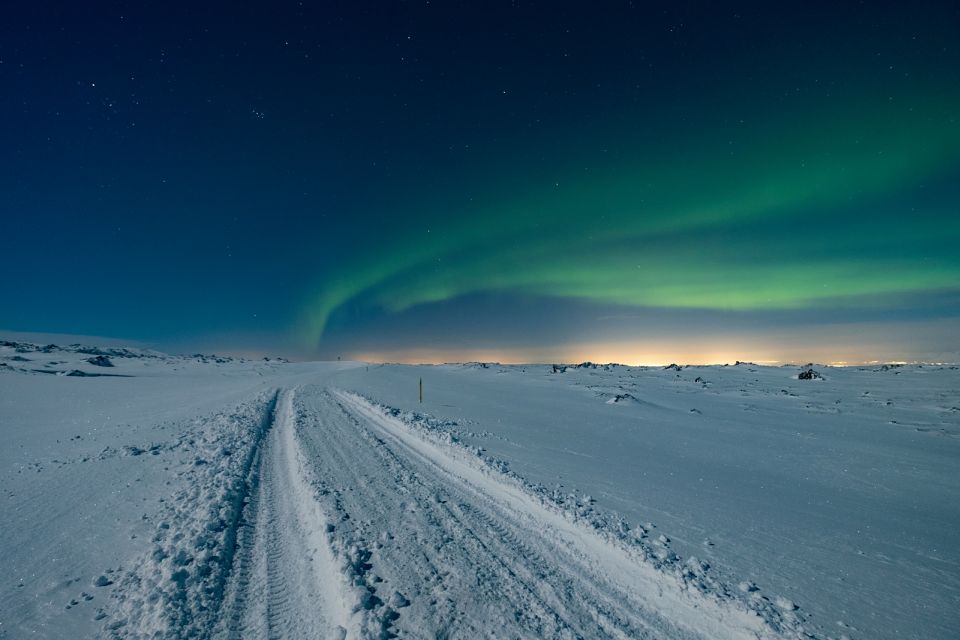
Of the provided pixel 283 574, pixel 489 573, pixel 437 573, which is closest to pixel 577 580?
pixel 489 573

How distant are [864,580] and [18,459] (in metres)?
16.5

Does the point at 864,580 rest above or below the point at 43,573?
below

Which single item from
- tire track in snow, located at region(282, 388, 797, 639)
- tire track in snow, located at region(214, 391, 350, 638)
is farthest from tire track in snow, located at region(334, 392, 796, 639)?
tire track in snow, located at region(214, 391, 350, 638)

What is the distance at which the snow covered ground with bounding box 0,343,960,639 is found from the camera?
3943mm

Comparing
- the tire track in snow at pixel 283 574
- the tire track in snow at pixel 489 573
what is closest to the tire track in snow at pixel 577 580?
the tire track in snow at pixel 489 573

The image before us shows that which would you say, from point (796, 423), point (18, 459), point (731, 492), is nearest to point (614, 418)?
point (796, 423)

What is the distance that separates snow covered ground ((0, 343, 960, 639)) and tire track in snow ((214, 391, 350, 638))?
0.10 ft

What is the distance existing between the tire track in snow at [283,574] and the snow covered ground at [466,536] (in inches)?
1.2

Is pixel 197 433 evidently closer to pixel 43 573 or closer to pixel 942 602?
pixel 43 573

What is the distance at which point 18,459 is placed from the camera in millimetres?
9500

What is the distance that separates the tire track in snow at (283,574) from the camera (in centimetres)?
375

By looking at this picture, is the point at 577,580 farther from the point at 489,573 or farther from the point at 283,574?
the point at 283,574

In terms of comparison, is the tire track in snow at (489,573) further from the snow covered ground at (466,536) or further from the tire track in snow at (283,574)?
the tire track in snow at (283,574)

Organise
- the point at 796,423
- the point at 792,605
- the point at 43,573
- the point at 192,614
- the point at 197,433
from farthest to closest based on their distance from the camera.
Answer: the point at 796,423 → the point at 197,433 → the point at 43,573 → the point at 792,605 → the point at 192,614
